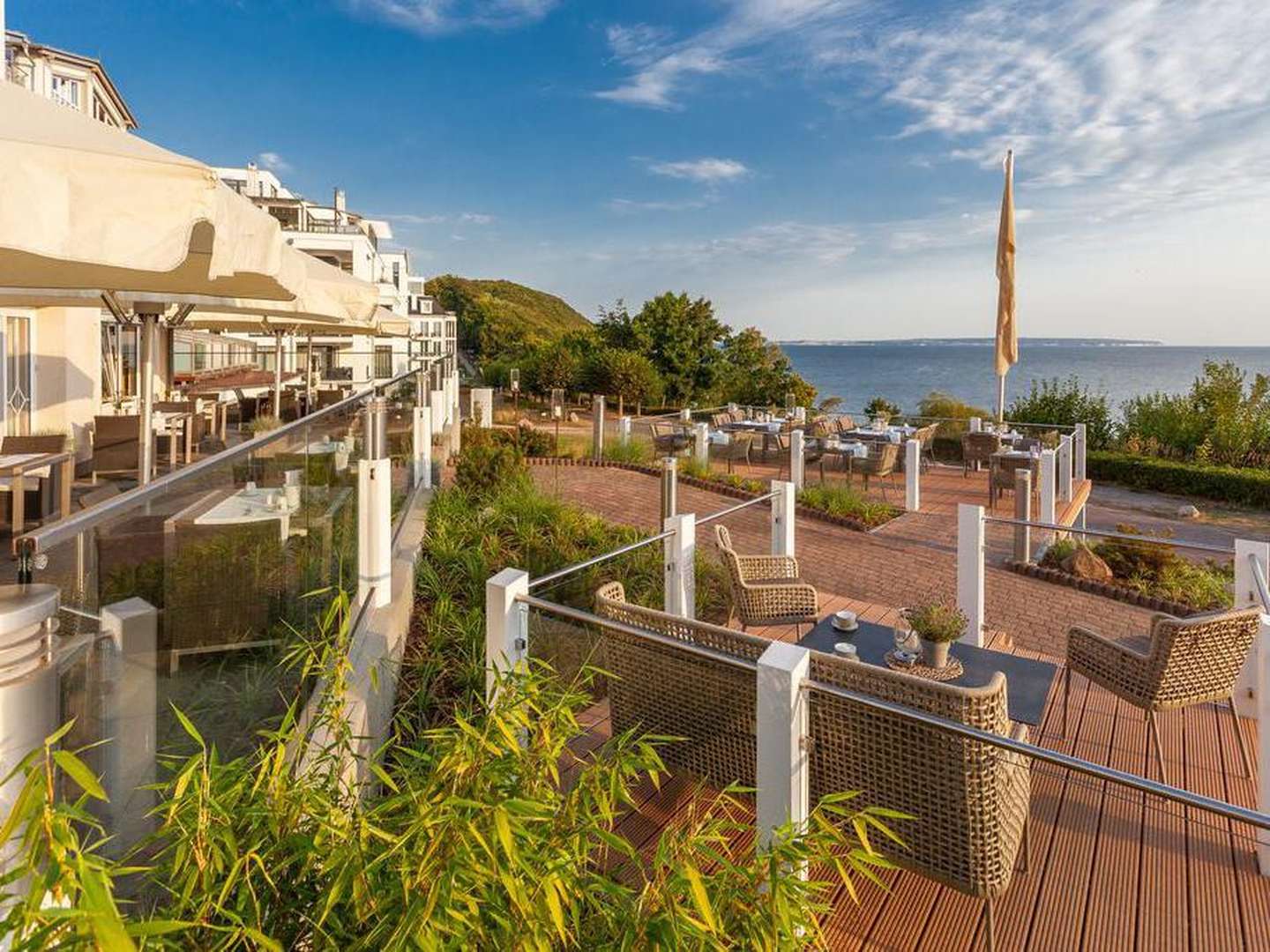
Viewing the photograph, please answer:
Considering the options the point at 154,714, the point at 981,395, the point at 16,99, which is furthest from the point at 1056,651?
the point at 981,395

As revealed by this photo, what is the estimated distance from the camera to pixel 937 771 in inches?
108

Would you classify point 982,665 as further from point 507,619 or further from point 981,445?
point 981,445

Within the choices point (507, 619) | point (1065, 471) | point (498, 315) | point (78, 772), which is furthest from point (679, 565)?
point (498, 315)

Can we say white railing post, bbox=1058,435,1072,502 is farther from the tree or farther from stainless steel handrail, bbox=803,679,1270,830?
the tree

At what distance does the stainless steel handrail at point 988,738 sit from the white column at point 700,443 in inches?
463

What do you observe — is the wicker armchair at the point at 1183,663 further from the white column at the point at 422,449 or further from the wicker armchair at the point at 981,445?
the wicker armchair at the point at 981,445

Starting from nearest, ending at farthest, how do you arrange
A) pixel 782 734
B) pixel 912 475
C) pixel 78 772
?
1. pixel 78 772
2. pixel 782 734
3. pixel 912 475

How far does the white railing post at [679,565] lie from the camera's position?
5.91 meters

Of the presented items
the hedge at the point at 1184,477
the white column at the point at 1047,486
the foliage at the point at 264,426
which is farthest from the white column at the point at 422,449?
the hedge at the point at 1184,477

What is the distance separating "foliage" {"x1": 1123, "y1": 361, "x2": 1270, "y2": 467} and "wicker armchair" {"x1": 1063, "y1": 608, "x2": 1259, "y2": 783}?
61.8 feet

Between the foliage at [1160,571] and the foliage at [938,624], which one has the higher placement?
the foliage at [938,624]

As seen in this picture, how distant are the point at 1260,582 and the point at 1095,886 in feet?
7.15

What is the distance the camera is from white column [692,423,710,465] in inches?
605

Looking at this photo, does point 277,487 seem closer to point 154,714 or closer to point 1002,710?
point 154,714
